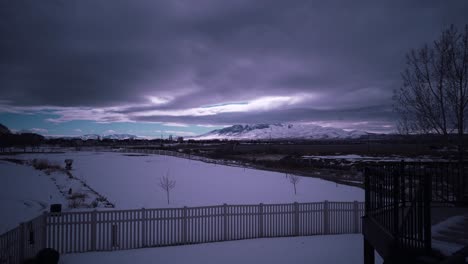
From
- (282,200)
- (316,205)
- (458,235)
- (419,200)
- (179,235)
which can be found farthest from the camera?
(282,200)

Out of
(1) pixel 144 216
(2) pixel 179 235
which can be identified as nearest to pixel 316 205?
(2) pixel 179 235

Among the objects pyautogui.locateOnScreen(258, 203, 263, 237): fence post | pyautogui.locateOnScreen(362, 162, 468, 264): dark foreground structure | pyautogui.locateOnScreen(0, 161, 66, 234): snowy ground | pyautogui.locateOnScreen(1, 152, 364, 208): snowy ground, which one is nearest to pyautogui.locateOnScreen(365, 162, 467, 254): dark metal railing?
pyautogui.locateOnScreen(362, 162, 468, 264): dark foreground structure

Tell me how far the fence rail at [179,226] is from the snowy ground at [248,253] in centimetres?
41

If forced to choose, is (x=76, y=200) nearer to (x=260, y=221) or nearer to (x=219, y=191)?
(x=219, y=191)

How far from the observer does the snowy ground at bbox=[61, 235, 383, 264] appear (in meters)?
8.04

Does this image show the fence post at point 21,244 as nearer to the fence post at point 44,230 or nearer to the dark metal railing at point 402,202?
the fence post at point 44,230

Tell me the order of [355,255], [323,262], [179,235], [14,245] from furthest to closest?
[179,235]
[355,255]
[323,262]
[14,245]

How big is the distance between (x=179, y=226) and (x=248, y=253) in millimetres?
2599

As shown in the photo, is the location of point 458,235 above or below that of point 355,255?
above

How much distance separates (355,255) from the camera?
8.59m

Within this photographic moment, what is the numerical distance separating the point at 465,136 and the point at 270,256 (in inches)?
323

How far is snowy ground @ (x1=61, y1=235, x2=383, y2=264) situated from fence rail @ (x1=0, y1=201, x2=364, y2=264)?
41cm

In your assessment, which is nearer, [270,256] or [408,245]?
[408,245]

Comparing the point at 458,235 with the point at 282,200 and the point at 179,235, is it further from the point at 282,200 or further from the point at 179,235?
the point at 282,200
